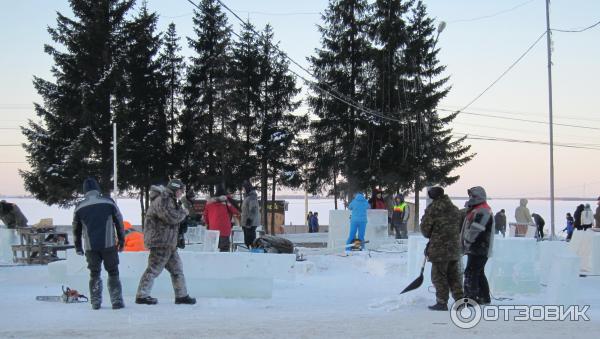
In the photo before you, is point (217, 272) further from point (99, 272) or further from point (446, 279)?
point (446, 279)

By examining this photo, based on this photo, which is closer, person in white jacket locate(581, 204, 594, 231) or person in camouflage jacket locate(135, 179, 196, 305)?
person in camouflage jacket locate(135, 179, 196, 305)

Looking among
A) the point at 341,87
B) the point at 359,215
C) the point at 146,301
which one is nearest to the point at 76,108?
the point at 341,87

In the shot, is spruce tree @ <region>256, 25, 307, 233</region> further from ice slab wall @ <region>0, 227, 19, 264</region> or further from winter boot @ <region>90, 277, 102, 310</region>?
winter boot @ <region>90, 277, 102, 310</region>

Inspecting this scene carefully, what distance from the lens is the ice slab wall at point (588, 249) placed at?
12.3 m

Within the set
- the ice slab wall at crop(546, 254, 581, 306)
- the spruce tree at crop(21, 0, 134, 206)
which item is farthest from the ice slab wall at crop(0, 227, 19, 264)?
the spruce tree at crop(21, 0, 134, 206)

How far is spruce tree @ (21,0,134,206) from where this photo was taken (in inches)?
1225

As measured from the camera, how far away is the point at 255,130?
3575cm

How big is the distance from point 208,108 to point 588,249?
81.3 feet

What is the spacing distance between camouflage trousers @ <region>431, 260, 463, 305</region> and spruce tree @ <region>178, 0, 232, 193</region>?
2563cm

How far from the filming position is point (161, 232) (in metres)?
7.91

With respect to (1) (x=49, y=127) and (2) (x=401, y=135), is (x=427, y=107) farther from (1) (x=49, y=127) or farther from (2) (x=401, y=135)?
(1) (x=49, y=127)

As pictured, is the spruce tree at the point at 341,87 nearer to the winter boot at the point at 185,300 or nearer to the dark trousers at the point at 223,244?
the dark trousers at the point at 223,244

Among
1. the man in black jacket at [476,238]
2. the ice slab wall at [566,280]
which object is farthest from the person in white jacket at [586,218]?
the man in black jacket at [476,238]

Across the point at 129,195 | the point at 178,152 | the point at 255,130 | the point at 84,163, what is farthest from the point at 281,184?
the point at 84,163
